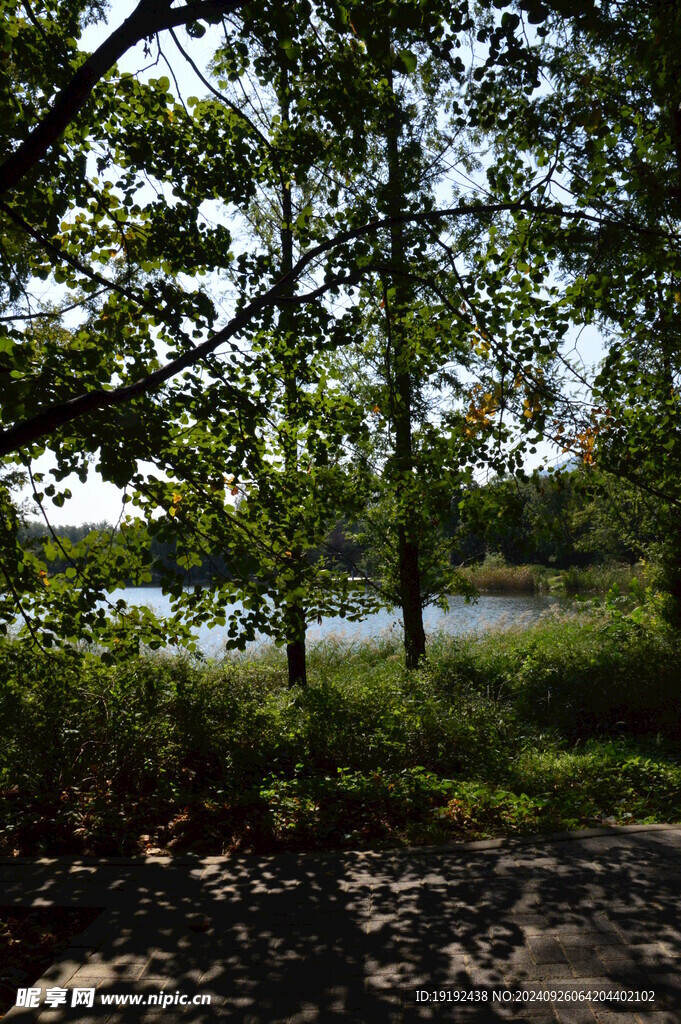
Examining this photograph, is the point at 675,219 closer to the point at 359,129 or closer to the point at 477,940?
the point at 359,129

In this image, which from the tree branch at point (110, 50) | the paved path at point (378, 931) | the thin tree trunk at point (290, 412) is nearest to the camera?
the paved path at point (378, 931)

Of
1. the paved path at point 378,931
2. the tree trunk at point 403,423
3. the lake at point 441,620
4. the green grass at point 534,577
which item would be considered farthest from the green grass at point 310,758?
the green grass at point 534,577

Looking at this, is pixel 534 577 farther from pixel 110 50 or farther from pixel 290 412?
pixel 110 50

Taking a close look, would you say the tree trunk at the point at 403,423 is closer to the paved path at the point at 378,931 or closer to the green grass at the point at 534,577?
the paved path at the point at 378,931

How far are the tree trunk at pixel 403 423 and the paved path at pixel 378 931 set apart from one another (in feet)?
12.0

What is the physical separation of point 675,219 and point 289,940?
24.6 feet

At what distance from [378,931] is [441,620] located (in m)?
14.2

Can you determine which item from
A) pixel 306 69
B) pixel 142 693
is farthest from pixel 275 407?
pixel 142 693

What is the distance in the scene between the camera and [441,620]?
18156 mm

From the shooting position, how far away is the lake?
14766 millimetres

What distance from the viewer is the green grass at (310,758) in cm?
596

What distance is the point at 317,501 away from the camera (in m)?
7.85

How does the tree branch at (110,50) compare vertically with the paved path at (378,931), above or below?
above

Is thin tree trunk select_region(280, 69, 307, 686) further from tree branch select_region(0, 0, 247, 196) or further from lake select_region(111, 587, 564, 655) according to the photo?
lake select_region(111, 587, 564, 655)
